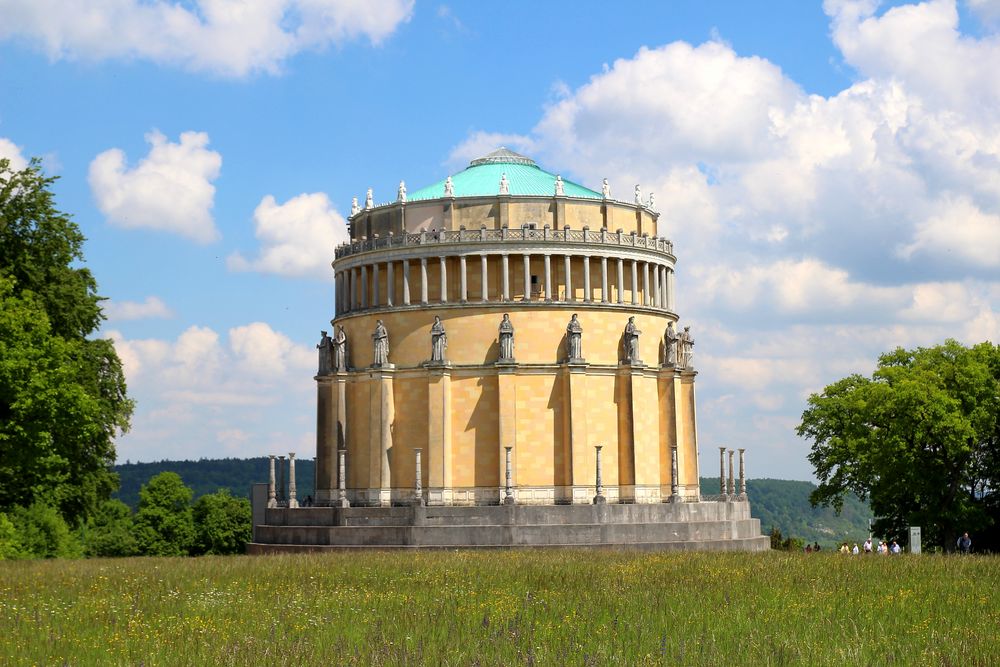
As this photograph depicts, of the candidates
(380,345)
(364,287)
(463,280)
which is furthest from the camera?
(364,287)

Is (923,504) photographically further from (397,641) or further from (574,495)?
(397,641)

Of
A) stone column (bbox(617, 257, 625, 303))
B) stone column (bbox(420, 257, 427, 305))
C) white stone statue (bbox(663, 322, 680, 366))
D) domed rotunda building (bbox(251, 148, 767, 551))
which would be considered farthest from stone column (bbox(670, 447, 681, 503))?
stone column (bbox(420, 257, 427, 305))

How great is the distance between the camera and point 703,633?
774 inches

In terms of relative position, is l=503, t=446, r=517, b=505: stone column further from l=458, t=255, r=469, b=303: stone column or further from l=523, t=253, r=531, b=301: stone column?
l=458, t=255, r=469, b=303: stone column

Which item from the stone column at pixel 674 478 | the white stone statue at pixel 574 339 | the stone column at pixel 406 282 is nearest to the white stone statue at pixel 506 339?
the white stone statue at pixel 574 339

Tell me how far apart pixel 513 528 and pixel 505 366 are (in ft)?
35.4

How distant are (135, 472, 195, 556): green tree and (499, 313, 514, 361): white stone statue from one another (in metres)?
46.2

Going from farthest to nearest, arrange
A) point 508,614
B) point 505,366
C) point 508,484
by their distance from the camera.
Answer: point 505,366 → point 508,484 → point 508,614

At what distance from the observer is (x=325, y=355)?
6725cm

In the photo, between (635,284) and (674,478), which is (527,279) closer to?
(635,284)

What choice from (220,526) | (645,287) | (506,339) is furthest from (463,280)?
(220,526)

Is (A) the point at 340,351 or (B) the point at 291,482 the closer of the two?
(B) the point at 291,482

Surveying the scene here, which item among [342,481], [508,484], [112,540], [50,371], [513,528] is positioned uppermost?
[50,371]

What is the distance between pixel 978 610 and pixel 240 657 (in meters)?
13.7
